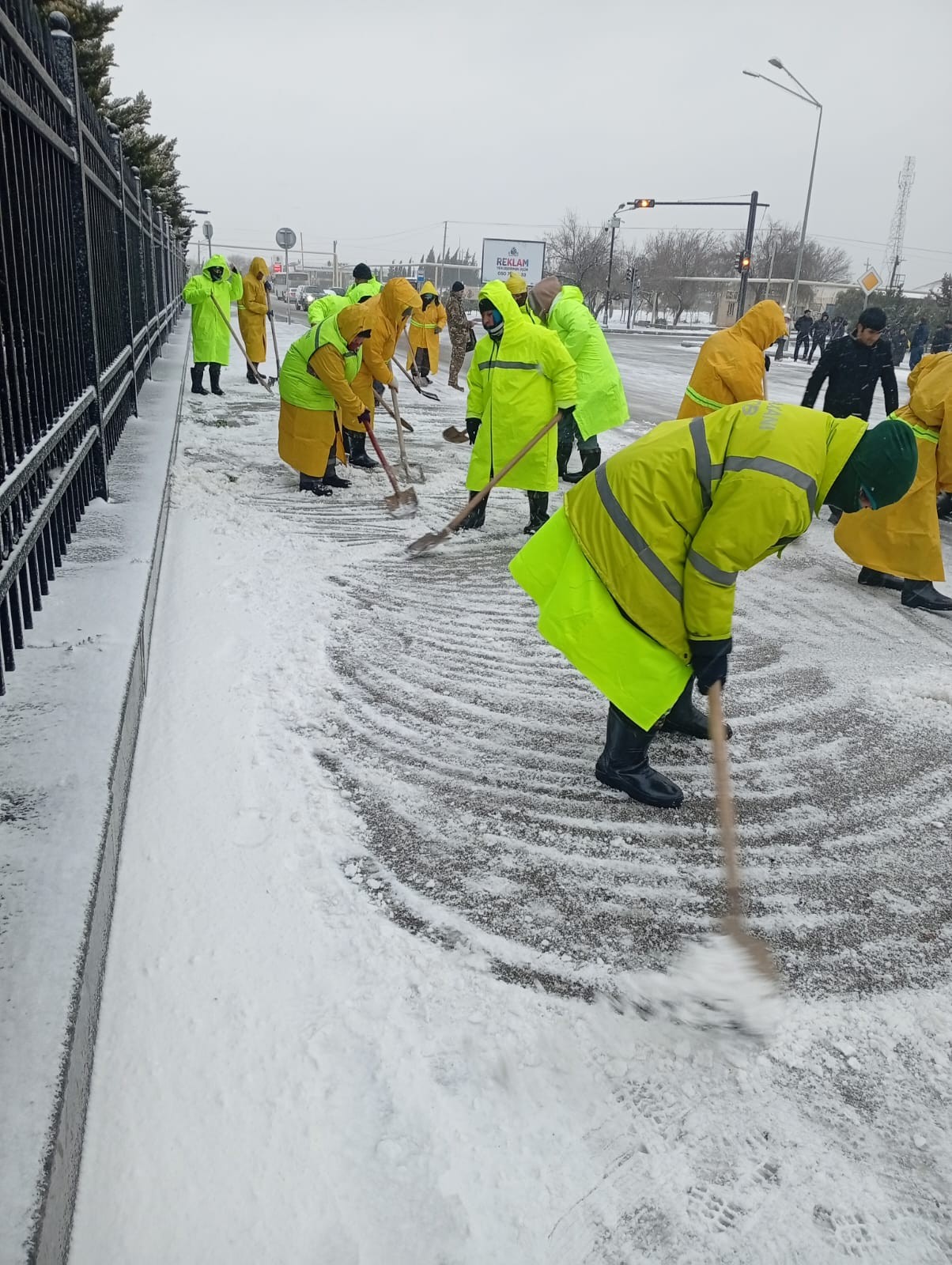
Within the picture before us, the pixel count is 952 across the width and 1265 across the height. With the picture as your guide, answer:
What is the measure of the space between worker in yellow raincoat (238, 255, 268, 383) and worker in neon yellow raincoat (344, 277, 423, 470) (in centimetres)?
329

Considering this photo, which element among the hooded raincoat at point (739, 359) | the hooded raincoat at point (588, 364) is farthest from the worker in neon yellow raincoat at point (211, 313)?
the hooded raincoat at point (739, 359)

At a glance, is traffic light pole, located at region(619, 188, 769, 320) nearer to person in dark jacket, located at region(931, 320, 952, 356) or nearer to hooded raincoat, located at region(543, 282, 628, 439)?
person in dark jacket, located at region(931, 320, 952, 356)

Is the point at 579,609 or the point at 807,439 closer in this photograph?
the point at 807,439

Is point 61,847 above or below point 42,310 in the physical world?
below

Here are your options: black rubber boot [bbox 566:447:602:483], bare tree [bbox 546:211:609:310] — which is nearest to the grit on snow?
black rubber boot [bbox 566:447:602:483]

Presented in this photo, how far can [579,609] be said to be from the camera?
270 cm

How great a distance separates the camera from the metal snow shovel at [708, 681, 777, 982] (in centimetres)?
211

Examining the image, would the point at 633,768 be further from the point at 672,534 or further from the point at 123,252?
the point at 123,252

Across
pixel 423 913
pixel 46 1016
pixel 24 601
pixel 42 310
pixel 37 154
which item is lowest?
pixel 423 913

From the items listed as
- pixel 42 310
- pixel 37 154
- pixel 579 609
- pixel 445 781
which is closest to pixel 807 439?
pixel 579 609

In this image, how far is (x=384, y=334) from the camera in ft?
24.3

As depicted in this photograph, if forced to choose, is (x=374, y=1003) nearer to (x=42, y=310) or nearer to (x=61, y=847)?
(x=61, y=847)

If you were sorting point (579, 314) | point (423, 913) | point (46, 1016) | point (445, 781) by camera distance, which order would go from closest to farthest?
1. point (46, 1016)
2. point (423, 913)
3. point (445, 781)
4. point (579, 314)

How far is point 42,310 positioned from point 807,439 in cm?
277
